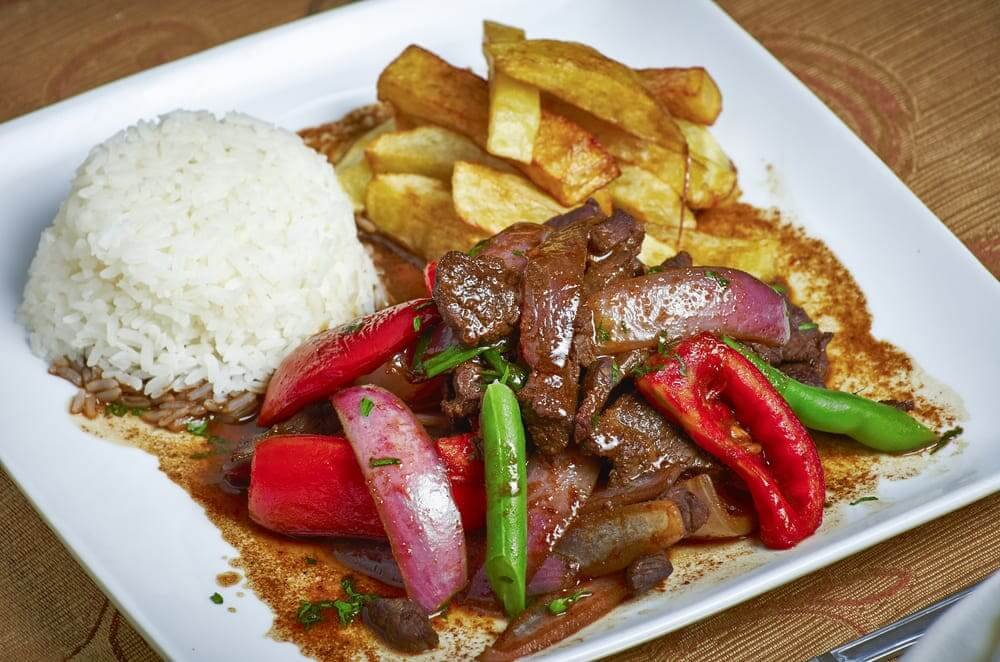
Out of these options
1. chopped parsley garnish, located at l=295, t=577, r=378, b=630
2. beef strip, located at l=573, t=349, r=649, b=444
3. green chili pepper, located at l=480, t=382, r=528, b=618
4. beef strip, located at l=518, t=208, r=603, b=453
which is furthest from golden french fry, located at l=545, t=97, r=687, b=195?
chopped parsley garnish, located at l=295, t=577, r=378, b=630

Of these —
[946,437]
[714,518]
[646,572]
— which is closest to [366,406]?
[646,572]

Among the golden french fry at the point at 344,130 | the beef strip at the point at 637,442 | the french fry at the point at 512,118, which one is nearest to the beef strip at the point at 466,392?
the beef strip at the point at 637,442

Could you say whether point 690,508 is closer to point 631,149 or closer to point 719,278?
point 719,278

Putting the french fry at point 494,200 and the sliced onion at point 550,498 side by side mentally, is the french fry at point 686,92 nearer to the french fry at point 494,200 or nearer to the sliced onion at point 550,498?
the french fry at point 494,200

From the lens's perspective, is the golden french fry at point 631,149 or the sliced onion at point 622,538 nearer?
the sliced onion at point 622,538

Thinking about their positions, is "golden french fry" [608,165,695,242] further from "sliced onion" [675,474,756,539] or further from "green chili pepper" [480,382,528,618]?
"green chili pepper" [480,382,528,618]

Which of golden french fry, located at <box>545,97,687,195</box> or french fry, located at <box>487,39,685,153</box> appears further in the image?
golden french fry, located at <box>545,97,687,195</box>
